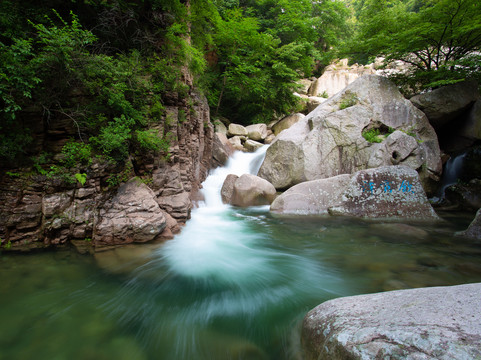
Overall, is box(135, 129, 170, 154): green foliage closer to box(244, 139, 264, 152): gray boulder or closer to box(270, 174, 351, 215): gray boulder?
box(270, 174, 351, 215): gray boulder

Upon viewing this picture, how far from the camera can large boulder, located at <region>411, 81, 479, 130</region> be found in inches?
346

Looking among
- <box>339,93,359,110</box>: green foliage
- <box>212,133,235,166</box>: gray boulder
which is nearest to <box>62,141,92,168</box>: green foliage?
<box>212,133,235,166</box>: gray boulder

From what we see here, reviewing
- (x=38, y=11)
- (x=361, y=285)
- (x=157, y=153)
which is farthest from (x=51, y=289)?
(x=38, y=11)

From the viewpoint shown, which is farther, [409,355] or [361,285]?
[361,285]

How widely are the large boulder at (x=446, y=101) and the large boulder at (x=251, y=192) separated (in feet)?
24.9

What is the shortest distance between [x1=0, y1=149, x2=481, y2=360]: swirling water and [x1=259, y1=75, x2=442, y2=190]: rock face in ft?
11.6

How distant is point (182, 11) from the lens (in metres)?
6.37

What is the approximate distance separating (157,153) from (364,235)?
18.3ft

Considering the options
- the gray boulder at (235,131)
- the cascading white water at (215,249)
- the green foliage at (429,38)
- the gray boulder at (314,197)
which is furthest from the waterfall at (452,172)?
the gray boulder at (235,131)

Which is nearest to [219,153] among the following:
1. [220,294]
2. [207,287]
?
[207,287]

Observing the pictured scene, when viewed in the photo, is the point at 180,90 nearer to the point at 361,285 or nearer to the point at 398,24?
the point at 361,285

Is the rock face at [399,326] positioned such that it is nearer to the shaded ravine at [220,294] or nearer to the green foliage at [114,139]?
the shaded ravine at [220,294]

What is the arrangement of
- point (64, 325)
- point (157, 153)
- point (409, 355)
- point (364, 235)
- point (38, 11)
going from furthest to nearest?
point (157, 153), point (364, 235), point (38, 11), point (64, 325), point (409, 355)

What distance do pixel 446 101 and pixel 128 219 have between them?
41.0ft
